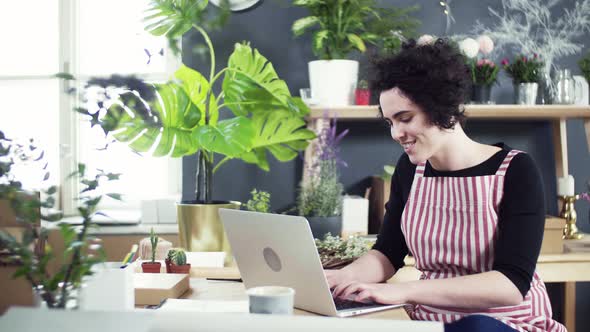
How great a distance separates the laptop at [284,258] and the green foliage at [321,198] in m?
1.32

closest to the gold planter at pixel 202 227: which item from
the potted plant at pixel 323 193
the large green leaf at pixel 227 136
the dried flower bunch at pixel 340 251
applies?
the large green leaf at pixel 227 136

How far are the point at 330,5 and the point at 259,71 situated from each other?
0.44 meters

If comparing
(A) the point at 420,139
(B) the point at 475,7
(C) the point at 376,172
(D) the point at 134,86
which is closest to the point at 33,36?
(C) the point at 376,172

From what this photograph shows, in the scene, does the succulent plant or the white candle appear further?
the white candle

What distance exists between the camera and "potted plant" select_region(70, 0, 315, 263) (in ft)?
8.75

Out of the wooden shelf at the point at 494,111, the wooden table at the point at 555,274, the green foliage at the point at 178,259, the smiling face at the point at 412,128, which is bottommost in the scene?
the wooden table at the point at 555,274

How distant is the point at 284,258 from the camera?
4.52 ft

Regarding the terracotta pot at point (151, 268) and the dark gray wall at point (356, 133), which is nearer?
the terracotta pot at point (151, 268)

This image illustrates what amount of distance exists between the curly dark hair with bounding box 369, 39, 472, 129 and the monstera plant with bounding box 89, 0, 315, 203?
0.96 m

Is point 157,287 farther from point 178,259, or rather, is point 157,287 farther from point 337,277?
point 337,277

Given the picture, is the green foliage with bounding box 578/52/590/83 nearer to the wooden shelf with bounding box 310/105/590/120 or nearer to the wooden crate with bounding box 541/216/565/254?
the wooden shelf with bounding box 310/105/590/120

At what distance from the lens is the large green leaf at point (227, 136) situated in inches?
104

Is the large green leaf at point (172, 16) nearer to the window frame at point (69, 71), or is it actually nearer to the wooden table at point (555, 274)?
the window frame at point (69, 71)

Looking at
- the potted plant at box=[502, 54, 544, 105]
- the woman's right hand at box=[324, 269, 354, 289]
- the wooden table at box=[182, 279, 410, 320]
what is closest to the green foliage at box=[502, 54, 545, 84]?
the potted plant at box=[502, 54, 544, 105]
